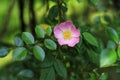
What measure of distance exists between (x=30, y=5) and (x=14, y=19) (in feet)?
5.42

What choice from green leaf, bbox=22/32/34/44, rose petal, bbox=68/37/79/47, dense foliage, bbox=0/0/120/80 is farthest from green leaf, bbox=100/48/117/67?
green leaf, bbox=22/32/34/44

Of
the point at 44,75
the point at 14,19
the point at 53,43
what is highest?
the point at 53,43

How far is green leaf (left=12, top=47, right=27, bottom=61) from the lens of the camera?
1156 millimetres

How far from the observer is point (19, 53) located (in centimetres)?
117

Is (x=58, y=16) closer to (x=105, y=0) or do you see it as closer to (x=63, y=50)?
(x=63, y=50)

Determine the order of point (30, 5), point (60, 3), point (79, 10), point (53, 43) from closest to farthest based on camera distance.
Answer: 1. point (53, 43)
2. point (60, 3)
3. point (30, 5)
4. point (79, 10)

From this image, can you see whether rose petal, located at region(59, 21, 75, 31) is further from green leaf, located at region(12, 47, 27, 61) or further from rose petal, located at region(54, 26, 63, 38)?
green leaf, located at region(12, 47, 27, 61)

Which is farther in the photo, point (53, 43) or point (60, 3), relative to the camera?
point (60, 3)

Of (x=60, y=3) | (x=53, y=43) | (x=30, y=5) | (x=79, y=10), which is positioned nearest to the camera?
(x=53, y=43)

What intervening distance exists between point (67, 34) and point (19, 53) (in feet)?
0.60

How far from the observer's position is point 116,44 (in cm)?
127

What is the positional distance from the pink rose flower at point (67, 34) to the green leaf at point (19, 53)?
12cm

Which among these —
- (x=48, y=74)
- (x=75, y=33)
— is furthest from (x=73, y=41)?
(x=48, y=74)

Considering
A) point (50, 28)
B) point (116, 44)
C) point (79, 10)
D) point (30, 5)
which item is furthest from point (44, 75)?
point (79, 10)
